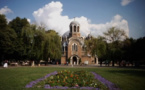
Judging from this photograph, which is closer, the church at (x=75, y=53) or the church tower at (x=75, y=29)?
the church at (x=75, y=53)

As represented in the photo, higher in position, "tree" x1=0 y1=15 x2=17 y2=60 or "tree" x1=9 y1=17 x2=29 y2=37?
"tree" x1=9 y1=17 x2=29 y2=37

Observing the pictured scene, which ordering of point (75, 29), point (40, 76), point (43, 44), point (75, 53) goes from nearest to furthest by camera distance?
point (40, 76) < point (43, 44) < point (75, 53) < point (75, 29)

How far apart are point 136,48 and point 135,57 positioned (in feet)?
11.3

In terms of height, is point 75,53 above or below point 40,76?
above

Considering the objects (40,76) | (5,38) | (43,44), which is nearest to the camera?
(40,76)

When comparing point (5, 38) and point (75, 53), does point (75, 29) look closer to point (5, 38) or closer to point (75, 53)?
point (75, 53)

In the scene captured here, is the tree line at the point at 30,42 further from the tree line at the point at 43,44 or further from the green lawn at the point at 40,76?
the green lawn at the point at 40,76

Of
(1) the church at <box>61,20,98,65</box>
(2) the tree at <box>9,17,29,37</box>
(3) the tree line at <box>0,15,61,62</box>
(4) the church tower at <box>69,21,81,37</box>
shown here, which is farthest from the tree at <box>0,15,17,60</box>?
(4) the church tower at <box>69,21,81,37</box>

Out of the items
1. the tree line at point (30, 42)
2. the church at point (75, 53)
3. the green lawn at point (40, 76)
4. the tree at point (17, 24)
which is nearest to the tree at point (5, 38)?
the tree line at point (30, 42)

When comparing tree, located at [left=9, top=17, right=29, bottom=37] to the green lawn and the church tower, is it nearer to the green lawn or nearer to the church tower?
the church tower

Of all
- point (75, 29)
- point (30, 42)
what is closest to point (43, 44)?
point (30, 42)

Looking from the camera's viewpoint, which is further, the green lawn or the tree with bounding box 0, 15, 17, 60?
the tree with bounding box 0, 15, 17, 60

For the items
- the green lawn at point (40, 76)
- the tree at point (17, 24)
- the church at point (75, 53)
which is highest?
the tree at point (17, 24)

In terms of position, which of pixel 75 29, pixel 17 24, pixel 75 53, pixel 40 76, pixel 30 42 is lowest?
pixel 40 76
